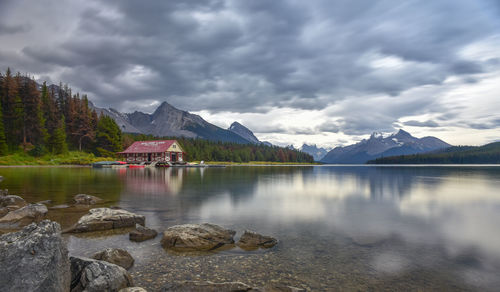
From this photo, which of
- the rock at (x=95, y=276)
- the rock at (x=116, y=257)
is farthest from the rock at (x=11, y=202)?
the rock at (x=95, y=276)

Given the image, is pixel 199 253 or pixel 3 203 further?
pixel 3 203

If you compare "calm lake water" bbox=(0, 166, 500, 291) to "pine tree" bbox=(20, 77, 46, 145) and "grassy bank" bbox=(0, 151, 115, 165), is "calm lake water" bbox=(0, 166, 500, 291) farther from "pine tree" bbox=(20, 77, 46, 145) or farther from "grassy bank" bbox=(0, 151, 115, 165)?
"pine tree" bbox=(20, 77, 46, 145)

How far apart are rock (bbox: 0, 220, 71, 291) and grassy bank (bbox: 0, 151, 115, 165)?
9803 centimetres

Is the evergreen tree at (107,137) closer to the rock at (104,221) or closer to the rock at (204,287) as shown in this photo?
the rock at (104,221)

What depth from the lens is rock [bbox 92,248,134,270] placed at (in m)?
9.16

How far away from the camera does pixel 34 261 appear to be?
244 inches

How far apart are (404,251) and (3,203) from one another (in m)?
25.7

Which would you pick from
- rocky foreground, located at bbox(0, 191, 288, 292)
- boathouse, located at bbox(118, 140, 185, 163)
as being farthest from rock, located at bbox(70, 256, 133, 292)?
boathouse, located at bbox(118, 140, 185, 163)

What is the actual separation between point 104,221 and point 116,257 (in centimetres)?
553

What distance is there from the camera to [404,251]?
1180 centimetres

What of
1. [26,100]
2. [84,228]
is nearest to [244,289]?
[84,228]

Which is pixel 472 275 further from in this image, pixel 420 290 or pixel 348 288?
pixel 348 288

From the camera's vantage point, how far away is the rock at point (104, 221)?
1342 centimetres

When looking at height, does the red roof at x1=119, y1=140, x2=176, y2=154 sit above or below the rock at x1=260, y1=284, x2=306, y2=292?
above
